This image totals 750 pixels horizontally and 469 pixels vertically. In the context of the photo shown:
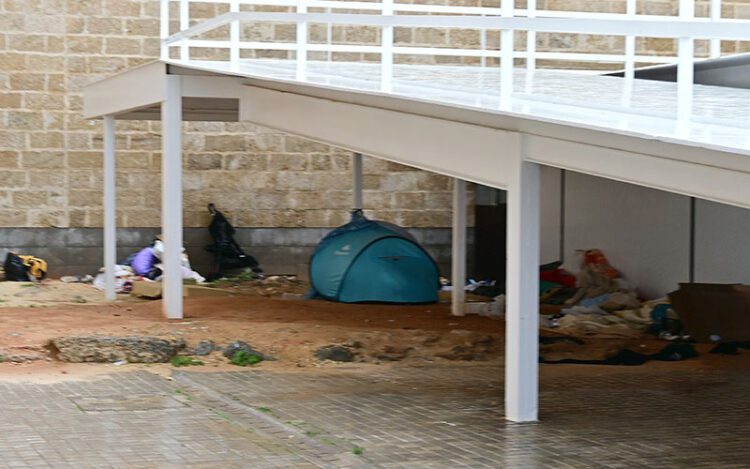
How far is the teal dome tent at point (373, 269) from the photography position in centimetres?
1688

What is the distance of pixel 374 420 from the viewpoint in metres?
9.46

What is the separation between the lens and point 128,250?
66.0ft

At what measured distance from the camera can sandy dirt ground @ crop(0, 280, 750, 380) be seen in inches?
482

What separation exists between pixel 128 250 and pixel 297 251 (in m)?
2.81

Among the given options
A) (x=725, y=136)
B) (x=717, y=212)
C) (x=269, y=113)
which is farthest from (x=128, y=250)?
(x=725, y=136)

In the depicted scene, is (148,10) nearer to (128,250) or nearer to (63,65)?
(63,65)

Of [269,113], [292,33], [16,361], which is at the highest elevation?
[292,33]

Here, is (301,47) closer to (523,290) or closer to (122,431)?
(523,290)

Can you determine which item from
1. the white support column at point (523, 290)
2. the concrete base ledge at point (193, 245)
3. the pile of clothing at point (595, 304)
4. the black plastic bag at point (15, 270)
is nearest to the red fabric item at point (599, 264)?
the pile of clothing at point (595, 304)

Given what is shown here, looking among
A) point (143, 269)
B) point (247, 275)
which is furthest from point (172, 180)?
point (247, 275)

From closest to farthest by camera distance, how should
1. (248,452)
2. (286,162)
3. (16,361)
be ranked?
1. (248,452)
2. (16,361)
3. (286,162)

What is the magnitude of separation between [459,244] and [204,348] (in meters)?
4.45

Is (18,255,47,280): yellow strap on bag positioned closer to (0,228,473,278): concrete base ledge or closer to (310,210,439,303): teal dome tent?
(0,228,473,278): concrete base ledge

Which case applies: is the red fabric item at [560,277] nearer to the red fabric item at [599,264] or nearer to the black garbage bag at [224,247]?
the red fabric item at [599,264]
